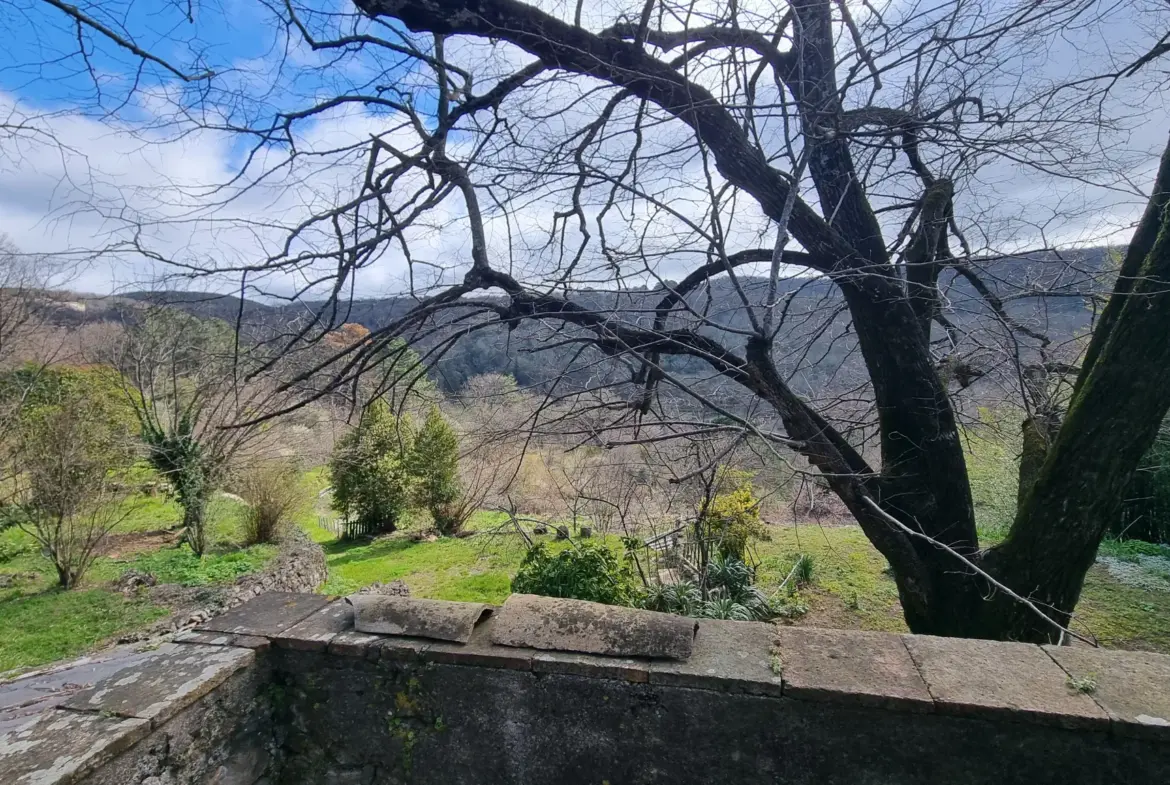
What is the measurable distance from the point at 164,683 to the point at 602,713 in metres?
1.37

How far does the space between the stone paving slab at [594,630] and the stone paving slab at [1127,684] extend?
1.11m

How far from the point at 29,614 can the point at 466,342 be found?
8.35 meters

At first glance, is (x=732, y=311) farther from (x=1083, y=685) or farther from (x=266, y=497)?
(x=266, y=497)

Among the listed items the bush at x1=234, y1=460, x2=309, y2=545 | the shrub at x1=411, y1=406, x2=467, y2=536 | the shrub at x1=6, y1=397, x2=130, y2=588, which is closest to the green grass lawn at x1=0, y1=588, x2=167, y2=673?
the shrub at x1=6, y1=397, x2=130, y2=588

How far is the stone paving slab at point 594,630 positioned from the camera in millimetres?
1838

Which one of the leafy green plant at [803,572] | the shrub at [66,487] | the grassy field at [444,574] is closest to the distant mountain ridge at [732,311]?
the grassy field at [444,574]

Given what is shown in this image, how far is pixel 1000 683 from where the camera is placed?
166 centimetres

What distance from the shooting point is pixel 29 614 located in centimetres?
765

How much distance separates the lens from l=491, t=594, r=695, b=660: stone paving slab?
1.84 metres

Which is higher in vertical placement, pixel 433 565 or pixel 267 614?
pixel 267 614

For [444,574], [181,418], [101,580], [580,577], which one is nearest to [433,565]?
[444,574]

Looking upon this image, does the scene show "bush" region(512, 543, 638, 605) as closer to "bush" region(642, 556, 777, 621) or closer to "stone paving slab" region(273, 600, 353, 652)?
"bush" region(642, 556, 777, 621)

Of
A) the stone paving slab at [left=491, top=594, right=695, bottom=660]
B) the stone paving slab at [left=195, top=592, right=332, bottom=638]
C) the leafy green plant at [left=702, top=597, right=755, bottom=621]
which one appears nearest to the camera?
the stone paving slab at [left=491, top=594, right=695, bottom=660]

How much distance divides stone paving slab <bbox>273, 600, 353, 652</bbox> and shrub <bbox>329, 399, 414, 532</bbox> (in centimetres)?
1192
